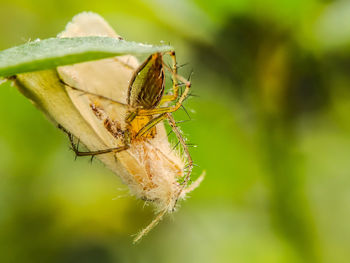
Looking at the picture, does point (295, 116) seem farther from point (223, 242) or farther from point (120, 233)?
point (120, 233)

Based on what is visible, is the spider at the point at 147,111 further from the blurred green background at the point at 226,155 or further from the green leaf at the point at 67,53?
the blurred green background at the point at 226,155

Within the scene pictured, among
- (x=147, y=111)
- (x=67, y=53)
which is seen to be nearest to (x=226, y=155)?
(x=147, y=111)

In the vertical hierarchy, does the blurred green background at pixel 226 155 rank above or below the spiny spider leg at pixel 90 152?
above

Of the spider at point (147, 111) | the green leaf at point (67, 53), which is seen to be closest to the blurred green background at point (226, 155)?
the spider at point (147, 111)

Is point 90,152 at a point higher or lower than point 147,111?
lower

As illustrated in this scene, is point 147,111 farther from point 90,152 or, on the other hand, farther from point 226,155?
point 226,155

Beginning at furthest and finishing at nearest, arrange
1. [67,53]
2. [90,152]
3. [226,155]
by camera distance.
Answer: [226,155], [90,152], [67,53]
